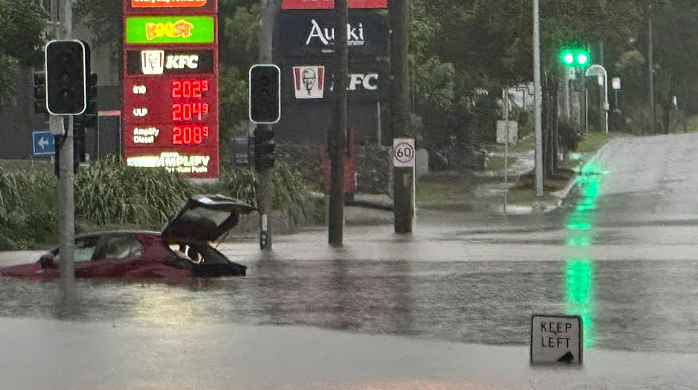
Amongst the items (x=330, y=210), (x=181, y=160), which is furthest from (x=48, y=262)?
(x=181, y=160)

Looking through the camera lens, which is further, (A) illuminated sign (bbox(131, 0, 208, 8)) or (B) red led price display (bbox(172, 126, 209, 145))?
(A) illuminated sign (bbox(131, 0, 208, 8))

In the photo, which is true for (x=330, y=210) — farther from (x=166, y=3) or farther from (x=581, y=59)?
(x=581, y=59)

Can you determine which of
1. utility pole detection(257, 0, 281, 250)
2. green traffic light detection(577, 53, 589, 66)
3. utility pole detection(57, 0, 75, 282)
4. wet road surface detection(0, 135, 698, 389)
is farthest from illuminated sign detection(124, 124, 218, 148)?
green traffic light detection(577, 53, 589, 66)

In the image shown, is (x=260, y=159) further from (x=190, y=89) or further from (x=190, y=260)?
(x=190, y=260)

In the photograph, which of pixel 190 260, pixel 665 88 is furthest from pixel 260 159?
pixel 665 88

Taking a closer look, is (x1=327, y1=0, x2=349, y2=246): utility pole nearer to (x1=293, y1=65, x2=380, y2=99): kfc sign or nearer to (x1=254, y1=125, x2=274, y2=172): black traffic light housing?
(x1=254, y1=125, x2=274, y2=172): black traffic light housing

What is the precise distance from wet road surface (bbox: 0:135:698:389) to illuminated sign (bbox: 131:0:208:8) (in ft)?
20.0

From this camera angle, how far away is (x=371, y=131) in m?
51.5

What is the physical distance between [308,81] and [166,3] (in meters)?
13.3

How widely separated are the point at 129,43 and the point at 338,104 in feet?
20.8

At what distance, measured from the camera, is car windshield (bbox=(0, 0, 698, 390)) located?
1434cm

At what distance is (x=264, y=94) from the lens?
30.6 m

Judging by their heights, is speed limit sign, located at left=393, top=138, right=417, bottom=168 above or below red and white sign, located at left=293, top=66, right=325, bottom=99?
below

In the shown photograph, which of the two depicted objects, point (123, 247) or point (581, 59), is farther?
point (581, 59)
